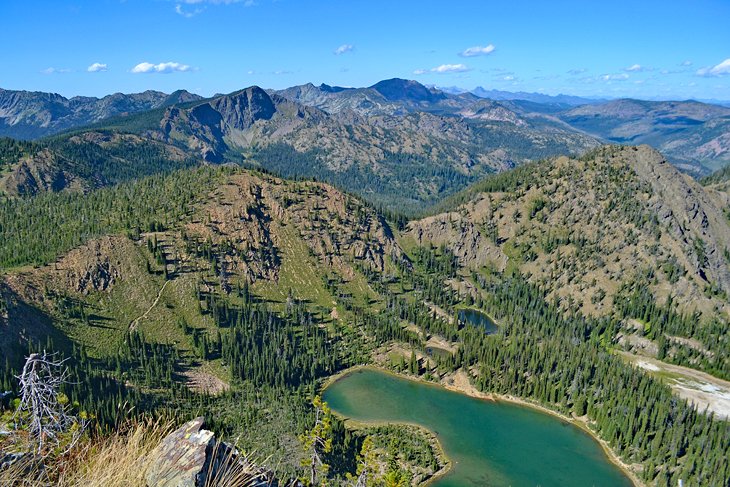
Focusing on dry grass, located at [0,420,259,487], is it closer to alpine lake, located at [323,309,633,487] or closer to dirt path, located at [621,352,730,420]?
alpine lake, located at [323,309,633,487]

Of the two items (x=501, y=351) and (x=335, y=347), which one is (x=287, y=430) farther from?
(x=501, y=351)

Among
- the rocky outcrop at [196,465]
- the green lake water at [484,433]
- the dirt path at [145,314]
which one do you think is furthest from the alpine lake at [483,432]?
the rocky outcrop at [196,465]

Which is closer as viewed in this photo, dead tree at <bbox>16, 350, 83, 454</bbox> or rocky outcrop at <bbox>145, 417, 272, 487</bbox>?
dead tree at <bbox>16, 350, 83, 454</bbox>

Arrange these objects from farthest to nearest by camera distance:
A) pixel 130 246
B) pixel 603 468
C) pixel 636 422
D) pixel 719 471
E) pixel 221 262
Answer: pixel 221 262
pixel 130 246
pixel 636 422
pixel 603 468
pixel 719 471

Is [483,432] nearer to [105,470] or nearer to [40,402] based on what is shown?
[105,470]

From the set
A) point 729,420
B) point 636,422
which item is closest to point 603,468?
point 636,422

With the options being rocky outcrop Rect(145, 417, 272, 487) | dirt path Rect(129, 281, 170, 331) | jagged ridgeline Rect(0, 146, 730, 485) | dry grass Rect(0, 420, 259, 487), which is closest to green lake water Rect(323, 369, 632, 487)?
jagged ridgeline Rect(0, 146, 730, 485)

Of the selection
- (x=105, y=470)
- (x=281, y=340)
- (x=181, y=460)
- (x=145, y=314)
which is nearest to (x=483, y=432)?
(x=281, y=340)
